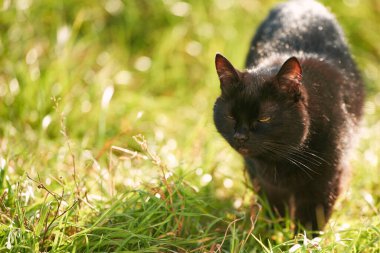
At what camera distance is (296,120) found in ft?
8.34

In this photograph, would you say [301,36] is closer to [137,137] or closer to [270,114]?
[270,114]

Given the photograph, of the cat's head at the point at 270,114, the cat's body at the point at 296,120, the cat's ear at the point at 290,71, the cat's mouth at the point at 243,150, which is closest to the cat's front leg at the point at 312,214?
the cat's body at the point at 296,120

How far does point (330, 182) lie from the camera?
110 inches

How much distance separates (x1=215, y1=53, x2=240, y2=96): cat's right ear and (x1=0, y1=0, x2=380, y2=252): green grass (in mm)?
508

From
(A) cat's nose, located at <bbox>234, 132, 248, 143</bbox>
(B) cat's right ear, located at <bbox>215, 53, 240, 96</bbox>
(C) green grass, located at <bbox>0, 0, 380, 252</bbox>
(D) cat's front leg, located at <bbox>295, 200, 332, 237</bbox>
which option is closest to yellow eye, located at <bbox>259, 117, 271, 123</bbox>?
(A) cat's nose, located at <bbox>234, 132, 248, 143</bbox>

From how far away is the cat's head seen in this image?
8.32ft

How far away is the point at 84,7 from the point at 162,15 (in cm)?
67

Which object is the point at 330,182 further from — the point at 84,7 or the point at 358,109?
the point at 84,7

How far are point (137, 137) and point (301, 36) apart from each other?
1257 millimetres

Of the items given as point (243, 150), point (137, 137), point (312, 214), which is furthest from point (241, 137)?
point (137, 137)

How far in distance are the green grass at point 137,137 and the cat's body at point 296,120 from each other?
180 millimetres

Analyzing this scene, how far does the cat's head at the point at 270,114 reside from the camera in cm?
254

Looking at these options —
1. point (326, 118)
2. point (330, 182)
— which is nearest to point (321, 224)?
point (330, 182)

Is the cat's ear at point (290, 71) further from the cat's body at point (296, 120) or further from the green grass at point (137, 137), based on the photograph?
the green grass at point (137, 137)
